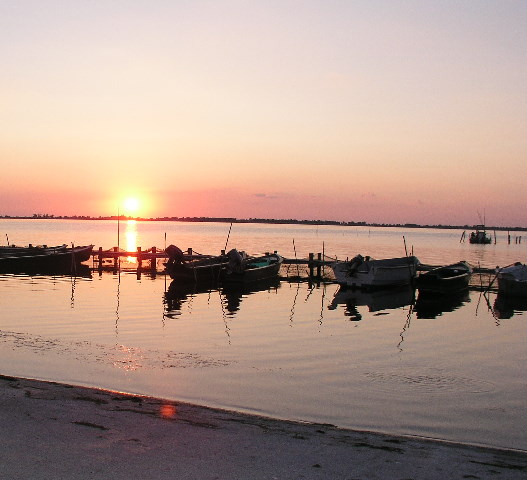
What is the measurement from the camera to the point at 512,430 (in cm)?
1045

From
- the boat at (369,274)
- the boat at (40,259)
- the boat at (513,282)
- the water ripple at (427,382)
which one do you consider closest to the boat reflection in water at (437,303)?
the boat at (513,282)

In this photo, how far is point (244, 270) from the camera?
116 feet

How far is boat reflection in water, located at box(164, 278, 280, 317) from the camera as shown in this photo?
86.5ft

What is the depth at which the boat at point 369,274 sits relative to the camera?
34125 millimetres

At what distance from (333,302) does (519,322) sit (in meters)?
8.43

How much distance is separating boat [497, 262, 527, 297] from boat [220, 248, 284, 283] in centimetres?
1339

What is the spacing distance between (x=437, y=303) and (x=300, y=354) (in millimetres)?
15291

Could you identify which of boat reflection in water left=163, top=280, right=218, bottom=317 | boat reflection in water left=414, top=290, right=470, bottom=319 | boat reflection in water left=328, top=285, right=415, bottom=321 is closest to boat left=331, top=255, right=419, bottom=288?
boat reflection in water left=328, top=285, right=415, bottom=321

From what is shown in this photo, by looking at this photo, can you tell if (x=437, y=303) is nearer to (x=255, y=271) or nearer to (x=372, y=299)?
(x=372, y=299)

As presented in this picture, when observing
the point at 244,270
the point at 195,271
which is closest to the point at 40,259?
the point at 195,271

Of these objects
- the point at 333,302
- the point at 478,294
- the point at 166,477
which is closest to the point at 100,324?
the point at 333,302

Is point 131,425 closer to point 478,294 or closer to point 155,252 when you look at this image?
point 478,294

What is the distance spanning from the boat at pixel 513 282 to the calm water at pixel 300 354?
5.31ft

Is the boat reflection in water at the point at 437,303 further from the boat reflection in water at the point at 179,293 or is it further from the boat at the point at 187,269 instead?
the boat at the point at 187,269
